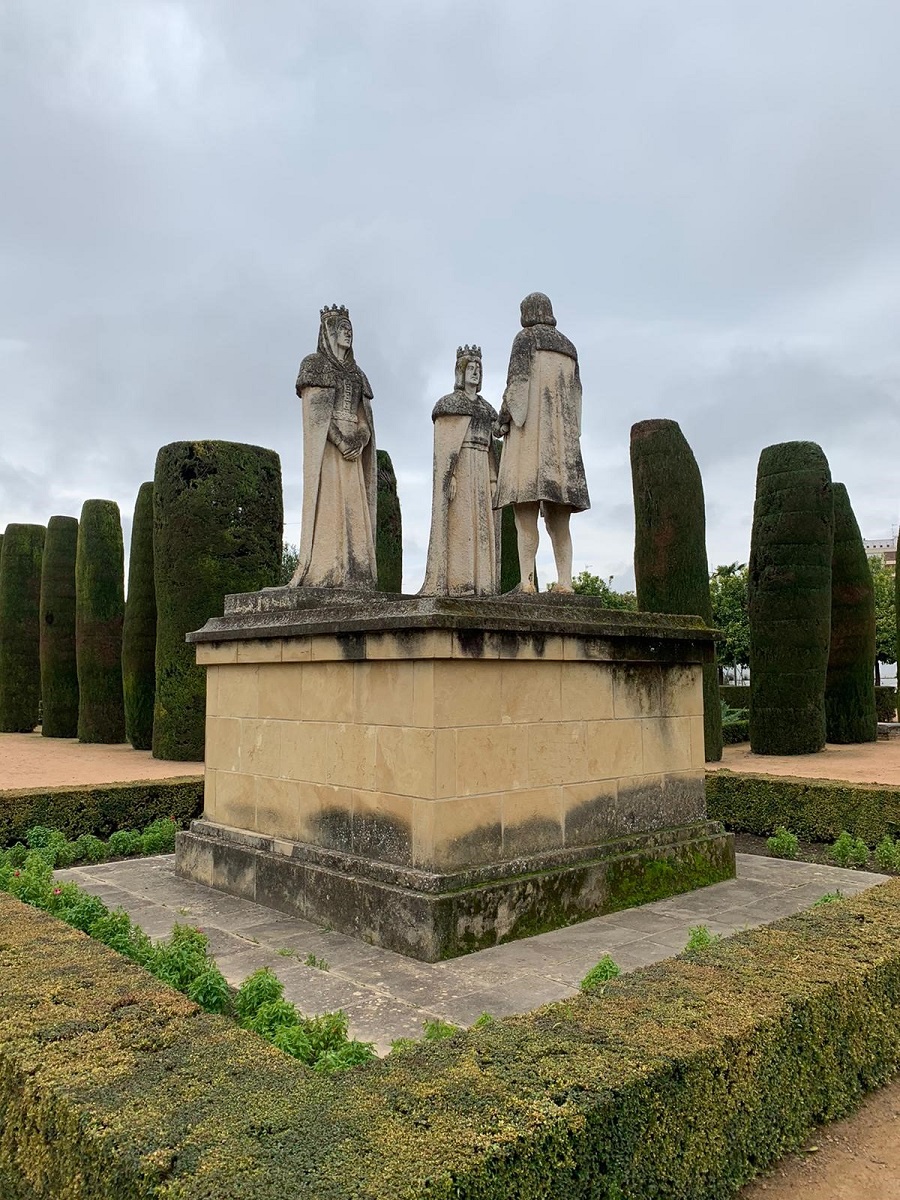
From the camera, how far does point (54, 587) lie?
27078mm

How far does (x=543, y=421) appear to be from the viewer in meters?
7.23

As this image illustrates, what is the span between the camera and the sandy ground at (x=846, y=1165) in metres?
3.05

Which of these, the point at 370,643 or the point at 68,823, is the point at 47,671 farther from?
the point at 370,643

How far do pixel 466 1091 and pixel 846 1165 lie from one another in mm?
1629

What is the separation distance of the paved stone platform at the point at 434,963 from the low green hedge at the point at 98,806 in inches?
74.6

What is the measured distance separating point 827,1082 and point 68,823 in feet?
26.4

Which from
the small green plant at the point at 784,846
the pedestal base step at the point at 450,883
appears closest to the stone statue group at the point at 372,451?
the pedestal base step at the point at 450,883

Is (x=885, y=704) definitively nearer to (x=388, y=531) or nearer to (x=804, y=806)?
(x=388, y=531)

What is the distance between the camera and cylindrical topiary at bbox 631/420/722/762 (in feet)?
56.9

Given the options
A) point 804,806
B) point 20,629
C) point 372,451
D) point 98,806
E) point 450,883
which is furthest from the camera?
point 20,629

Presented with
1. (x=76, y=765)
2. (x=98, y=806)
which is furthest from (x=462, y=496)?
(x=76, y=765)

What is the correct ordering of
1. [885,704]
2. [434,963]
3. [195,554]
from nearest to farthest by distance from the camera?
[434,963] < [195,554] < [885,704]

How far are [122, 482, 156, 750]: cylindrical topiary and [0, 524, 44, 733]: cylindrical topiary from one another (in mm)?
9495

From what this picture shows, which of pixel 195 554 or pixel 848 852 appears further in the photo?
pixel 195 554
